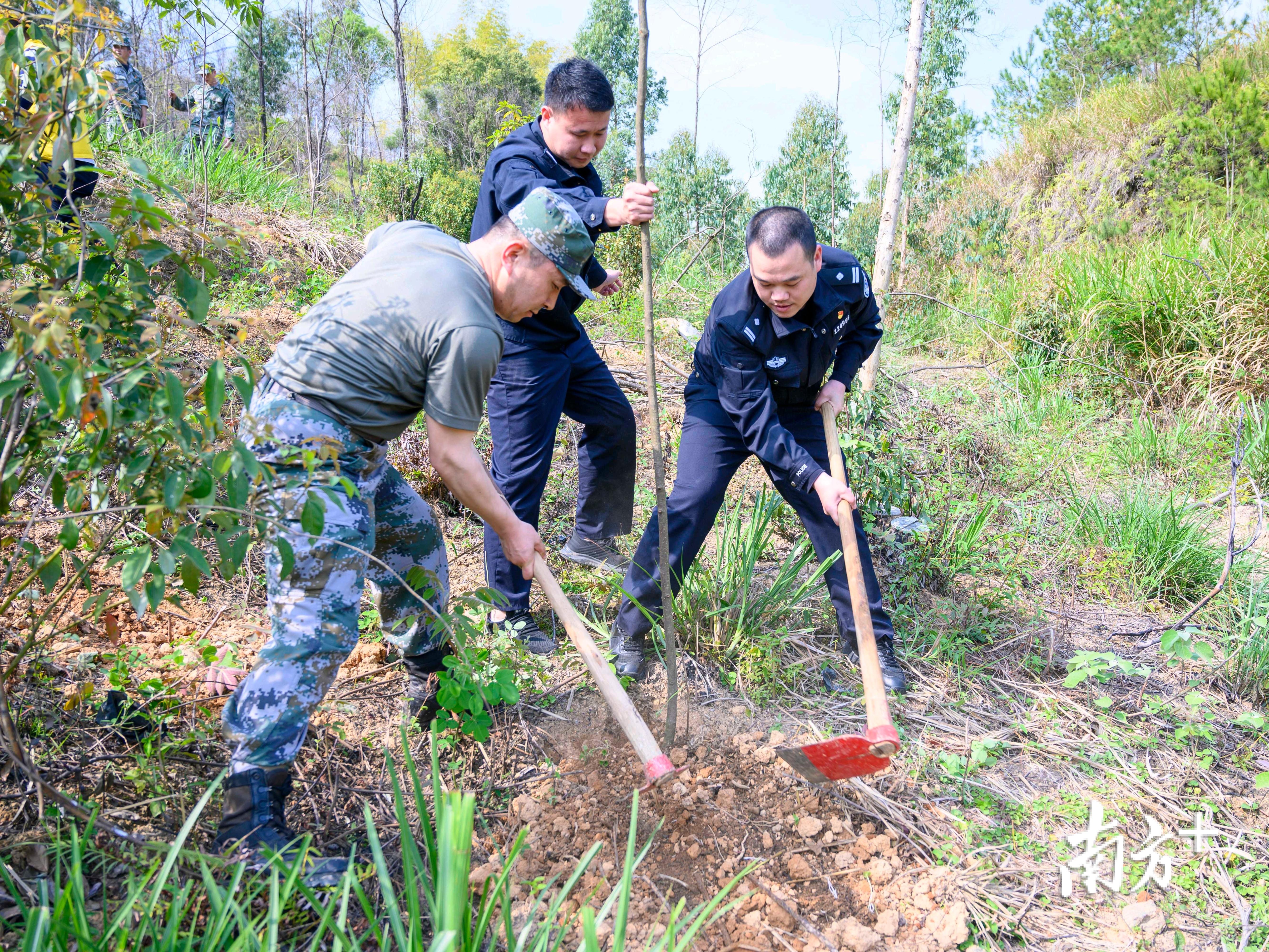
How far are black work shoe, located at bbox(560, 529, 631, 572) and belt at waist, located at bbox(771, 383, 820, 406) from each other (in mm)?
999

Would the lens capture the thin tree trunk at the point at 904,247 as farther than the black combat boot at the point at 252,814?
Yes

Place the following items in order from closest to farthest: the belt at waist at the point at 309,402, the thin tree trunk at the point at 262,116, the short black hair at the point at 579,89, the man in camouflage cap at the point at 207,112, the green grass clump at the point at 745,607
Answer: the belt at waist at the point at 309,402 < the short black hair at the point at 579,89 < the green grass clump at the point at 745,607 < the man in camouflage cap at the point at 207,112 < the thin tree trunk at the point at 262,116

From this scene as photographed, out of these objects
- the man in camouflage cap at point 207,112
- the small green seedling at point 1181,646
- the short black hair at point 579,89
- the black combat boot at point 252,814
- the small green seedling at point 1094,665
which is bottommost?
the black combat boot at point 252,814

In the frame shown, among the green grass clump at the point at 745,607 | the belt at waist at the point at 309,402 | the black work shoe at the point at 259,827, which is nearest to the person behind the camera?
the black work shoe at the point at 259,827

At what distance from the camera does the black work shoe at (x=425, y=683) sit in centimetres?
255

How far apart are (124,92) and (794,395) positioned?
224 cm

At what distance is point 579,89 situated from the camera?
2.84 meters

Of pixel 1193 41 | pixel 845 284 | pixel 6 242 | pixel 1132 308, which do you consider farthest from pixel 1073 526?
pixel 1193 41

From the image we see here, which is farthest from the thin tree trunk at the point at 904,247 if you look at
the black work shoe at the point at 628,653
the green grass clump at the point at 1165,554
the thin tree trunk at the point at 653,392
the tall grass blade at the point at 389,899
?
the tall grass blade at the point at 389,899

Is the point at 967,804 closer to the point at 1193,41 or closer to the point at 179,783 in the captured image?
the point at 179,783

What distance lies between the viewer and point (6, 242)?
5.89 ft

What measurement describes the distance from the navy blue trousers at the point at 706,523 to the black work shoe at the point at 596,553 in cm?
60

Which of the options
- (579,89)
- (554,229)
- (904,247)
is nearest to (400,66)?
(904,247)

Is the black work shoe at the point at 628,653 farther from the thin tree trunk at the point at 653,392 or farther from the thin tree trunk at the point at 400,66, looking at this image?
the thin tree trunk at the point at 400,66
